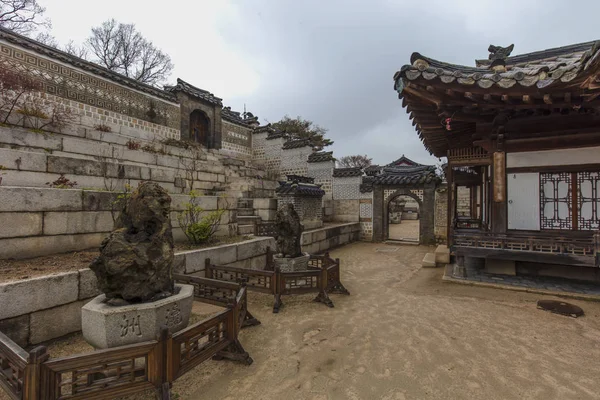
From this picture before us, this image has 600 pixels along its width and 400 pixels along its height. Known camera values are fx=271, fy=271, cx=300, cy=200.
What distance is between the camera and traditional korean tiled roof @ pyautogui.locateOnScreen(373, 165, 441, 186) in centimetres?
1300

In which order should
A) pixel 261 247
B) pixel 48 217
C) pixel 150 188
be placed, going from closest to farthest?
1. pixel 150 188
2. pixel 48 217
3. pixel 261 247

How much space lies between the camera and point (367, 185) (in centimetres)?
1419

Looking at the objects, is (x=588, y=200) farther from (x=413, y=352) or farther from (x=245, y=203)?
(x=245, y=203)

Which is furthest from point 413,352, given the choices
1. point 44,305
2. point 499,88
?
point 499,88

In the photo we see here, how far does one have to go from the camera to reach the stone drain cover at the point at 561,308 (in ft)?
14.7

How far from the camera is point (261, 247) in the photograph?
681 centimetres

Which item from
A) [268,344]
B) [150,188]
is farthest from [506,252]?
[150,188]

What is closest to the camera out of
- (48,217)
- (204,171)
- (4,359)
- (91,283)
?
(4,359)

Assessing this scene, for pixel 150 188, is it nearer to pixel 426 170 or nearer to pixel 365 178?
pixel 365 178

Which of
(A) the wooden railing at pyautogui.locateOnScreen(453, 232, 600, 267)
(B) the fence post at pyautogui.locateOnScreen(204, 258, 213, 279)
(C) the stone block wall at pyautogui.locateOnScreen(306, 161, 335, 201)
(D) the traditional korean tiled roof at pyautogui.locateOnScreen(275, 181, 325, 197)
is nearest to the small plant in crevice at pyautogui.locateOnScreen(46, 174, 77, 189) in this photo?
(B) the fence post at pyautogui.locateOnScreen(204, 258, 213, 279)

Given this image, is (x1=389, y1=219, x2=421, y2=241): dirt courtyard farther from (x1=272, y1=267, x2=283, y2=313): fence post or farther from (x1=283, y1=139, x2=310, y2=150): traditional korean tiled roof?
(x1=272, y1=267, x2=283, y2=313): fence post

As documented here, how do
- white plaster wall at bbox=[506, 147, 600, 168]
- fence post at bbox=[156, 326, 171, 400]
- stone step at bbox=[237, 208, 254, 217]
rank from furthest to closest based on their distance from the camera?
stone step at bbox=[237, 208, 254, 217], white plaster wall at bbox=[506, 147, 600, 168], fence post at bbox=[156, 326, 171, 400]

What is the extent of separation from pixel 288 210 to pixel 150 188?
340cm

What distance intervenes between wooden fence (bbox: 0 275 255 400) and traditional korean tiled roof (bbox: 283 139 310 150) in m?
13.9
